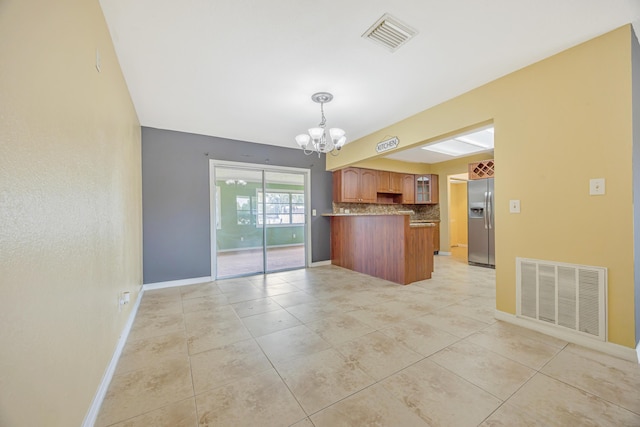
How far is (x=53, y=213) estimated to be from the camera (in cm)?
106

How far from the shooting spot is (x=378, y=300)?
3285mm

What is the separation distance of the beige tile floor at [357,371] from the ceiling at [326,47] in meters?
2.57

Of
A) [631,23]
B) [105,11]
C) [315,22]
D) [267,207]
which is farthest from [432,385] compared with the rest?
[267,207]

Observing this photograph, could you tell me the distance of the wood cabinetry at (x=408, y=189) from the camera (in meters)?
6.83

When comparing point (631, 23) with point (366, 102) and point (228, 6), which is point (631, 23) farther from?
point (228, 6)

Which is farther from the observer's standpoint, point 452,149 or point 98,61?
point 452,149

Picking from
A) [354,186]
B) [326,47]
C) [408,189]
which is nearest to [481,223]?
[408,189]

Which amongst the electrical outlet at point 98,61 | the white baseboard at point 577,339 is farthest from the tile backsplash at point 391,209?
the electrical outlet at point 98,61

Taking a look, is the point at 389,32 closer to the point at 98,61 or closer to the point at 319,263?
the point at 98,61

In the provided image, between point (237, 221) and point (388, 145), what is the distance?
10.0 ft

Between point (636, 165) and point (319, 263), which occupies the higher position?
point (636, 165)

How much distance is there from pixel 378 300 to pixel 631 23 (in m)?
3.36

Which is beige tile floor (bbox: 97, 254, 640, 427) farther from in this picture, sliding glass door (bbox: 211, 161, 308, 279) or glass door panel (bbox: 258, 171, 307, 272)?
glass door panel (bbox: 258, 171, 307, 272)

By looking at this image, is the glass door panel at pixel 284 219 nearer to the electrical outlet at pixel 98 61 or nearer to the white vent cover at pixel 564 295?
the electrical outlet at pixel 98 61
